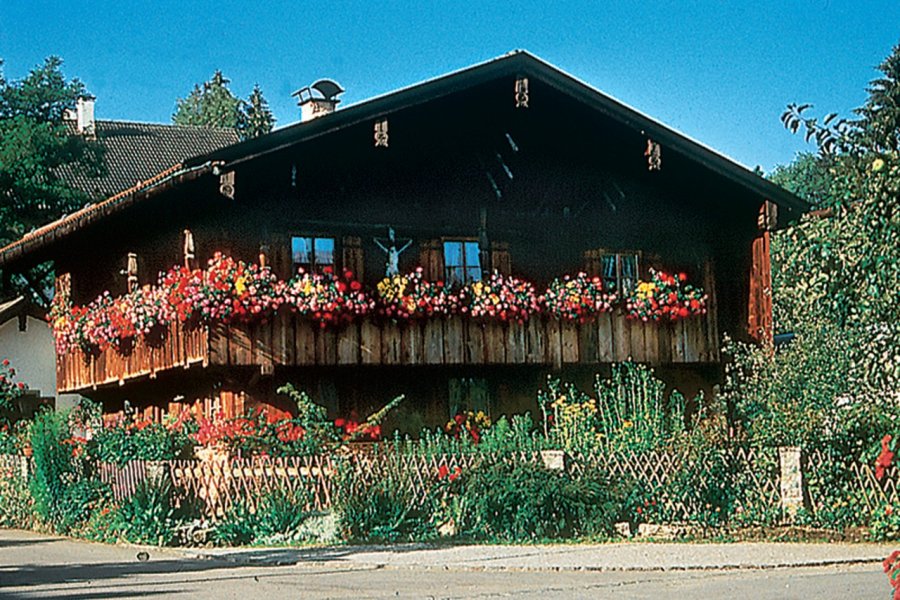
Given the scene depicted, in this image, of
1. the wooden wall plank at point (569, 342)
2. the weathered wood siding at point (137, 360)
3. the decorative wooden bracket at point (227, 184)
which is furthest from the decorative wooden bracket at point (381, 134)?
the wooden wall plank at point (569, 342)

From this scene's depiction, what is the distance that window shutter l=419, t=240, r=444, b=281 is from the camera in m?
23.4

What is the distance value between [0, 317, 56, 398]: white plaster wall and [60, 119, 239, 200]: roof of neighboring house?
474 inches

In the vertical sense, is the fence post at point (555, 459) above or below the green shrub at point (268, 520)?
above

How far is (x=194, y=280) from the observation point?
69.5 feet

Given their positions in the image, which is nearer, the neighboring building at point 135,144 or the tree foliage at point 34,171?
the tree foliage at point 34,171

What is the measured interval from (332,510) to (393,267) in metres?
6.21

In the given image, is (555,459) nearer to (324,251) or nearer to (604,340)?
(604,340)

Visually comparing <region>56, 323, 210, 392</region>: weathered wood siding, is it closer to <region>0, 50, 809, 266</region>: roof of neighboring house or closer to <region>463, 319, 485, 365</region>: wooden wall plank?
<region>0, 50, 809, 266</region>: roof of neighboring house

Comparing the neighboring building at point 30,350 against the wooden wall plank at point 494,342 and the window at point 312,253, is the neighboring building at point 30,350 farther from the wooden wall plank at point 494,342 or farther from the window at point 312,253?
the wooden wall plank at point 494,342

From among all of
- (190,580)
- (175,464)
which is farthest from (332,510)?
(190,580)

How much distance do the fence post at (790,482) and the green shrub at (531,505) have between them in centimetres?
203

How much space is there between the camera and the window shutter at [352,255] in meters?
22.7

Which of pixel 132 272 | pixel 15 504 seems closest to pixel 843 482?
pixel 15 504

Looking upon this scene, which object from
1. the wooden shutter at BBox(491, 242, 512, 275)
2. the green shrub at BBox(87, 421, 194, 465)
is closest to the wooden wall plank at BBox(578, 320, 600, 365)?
the wooden shutter at BBox(491, 242, 512, 275)
